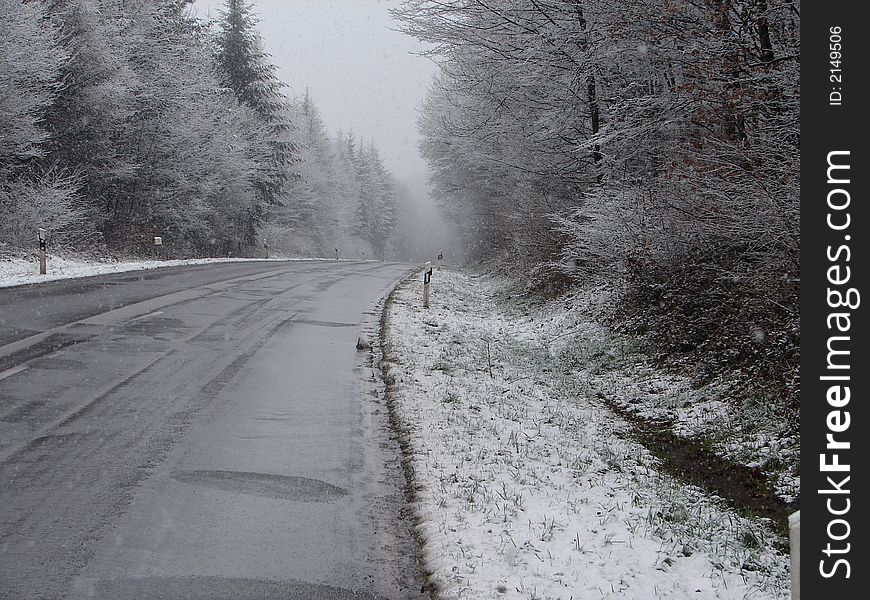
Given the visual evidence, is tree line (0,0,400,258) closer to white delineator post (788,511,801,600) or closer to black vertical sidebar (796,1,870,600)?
black vertical sidebar (796,1,870,600)

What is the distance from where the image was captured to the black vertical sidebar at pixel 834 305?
3135 millimetres

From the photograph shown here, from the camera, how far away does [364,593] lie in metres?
3.82

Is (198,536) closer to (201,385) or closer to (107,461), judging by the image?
(107,461)

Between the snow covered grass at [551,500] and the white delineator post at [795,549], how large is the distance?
1465mm

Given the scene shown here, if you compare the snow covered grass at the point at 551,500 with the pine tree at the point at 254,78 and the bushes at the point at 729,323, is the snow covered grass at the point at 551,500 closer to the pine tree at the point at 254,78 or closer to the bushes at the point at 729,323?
the bushes at the point at 729,323

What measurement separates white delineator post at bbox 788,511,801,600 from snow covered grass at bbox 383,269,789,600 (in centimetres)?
147

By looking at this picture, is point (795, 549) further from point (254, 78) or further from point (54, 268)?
point (254, 78)

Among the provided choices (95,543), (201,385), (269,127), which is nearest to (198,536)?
(95,543)

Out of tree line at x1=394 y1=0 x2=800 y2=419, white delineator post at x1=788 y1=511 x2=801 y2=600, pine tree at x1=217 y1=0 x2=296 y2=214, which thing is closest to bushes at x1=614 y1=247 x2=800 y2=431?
tree line at x1=394 y1=0 x2=800 y2=419

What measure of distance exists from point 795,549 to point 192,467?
4371 millimetres

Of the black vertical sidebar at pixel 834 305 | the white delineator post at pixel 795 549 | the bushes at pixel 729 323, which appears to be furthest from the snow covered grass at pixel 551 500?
the white delineator post at pixel 795 549

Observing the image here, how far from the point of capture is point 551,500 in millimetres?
5434

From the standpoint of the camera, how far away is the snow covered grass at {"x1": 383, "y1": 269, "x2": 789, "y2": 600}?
4183 millimetres

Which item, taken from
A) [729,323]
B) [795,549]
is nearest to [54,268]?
[729,323]
